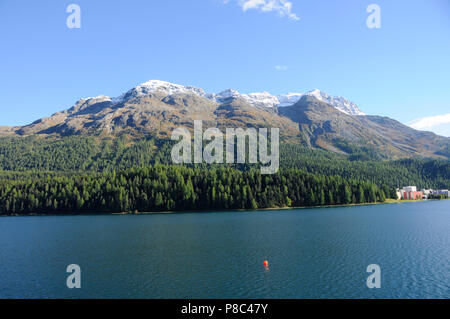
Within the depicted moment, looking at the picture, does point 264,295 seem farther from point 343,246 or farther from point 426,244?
point 426,244

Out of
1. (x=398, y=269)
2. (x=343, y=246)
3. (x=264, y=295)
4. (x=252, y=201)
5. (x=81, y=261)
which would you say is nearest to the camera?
(x=264, y=295)

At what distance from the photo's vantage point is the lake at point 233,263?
45562mm

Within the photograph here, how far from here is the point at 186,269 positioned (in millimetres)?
56469

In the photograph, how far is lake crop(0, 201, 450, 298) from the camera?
45.6 m

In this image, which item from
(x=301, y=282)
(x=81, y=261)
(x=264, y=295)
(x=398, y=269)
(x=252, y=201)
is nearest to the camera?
(x=264, y=295)

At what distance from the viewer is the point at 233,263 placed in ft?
198

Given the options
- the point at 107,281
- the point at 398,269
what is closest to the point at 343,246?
the point at 398,269

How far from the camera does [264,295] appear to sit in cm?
4353

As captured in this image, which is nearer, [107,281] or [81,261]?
[107,281]
